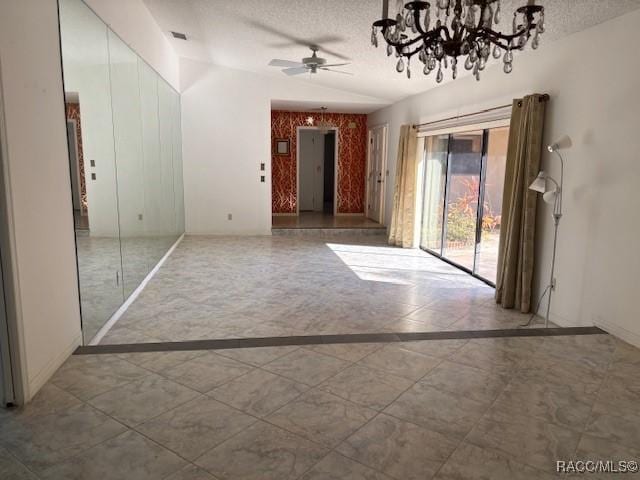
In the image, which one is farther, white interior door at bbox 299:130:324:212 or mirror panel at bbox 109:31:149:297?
white interior door at bbox 299:130:324:212

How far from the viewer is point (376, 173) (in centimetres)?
992

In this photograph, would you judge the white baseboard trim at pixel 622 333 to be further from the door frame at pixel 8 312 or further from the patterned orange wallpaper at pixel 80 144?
the patterned orange wallpaper at pixel 80 144

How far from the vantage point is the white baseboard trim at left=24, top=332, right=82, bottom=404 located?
243 cm

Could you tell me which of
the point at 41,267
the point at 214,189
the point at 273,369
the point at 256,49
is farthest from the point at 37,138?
the point at 214,189

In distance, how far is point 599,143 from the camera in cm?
367

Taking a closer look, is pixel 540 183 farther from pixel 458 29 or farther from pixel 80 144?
pixel 80 144

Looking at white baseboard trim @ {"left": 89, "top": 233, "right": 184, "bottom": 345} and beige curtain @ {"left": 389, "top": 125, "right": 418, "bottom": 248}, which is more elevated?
beige curtain @ {"left": 389, "top": 125, "right": 418, "bottom": 248}

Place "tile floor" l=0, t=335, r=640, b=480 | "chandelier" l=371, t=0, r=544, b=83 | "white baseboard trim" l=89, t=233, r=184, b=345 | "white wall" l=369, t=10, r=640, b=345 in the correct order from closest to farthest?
"tile floor" l=0, t=335, r=640, b=480, "chandelier" l=371, t=0, r=544, b=83, "white wall" l=369, t=10, r=640, b=345, "white baseboard trim" l=89, t=233, r=184, b=345

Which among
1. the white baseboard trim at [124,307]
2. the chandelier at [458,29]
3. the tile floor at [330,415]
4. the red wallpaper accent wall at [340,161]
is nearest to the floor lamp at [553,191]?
the tile floor at [330,415]

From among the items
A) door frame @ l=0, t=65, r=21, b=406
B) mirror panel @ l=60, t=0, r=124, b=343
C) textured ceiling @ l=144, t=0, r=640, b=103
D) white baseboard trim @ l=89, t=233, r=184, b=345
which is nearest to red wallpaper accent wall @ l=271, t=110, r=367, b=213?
textured ceiling @ l=144, t=0, r=640, b=103

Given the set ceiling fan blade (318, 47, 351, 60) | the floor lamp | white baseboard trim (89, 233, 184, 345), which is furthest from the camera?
ceiling fan blade (318, 47, 351, 60)

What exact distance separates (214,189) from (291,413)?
671 cm

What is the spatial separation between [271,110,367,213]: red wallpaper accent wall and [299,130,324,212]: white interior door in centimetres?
114

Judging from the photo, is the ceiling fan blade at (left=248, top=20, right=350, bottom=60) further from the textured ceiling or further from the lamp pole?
the lamp pole
